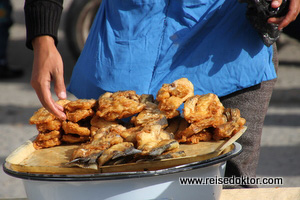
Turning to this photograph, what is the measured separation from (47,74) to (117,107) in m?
0.28

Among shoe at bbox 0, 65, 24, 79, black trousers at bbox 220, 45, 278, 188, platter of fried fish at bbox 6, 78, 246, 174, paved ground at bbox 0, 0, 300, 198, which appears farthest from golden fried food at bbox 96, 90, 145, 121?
shoe at bbox 0, 65, 24, 79

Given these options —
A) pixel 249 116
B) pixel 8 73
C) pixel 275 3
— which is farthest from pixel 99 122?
pixel 8 73

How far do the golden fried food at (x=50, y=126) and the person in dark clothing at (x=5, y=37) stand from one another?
190 inches

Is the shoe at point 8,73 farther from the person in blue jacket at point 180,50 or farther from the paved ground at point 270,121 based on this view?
the person in blue jacket at point 180,50

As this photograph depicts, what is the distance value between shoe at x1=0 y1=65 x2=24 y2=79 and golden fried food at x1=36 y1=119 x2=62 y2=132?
516cm

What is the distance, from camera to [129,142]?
5.18ft

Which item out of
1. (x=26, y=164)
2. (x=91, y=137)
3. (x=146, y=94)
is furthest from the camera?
(x=146, y=94)

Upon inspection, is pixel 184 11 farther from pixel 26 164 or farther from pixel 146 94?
pixel 26 164

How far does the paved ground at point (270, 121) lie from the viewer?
3775mm

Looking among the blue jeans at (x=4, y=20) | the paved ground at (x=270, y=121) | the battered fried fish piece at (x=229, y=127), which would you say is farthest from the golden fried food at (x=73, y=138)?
the blue jeans at (x=4, y=20)

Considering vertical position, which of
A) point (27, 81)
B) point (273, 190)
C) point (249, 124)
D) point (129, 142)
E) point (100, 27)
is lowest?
point (27, 81)

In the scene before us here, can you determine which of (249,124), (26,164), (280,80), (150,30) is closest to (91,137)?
(26,164)

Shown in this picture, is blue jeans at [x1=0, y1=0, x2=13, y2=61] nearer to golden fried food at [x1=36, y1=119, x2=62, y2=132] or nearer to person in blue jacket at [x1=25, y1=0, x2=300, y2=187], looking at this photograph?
person in blue jacket at [x1=25, y1=0, x2=300, y2=187]

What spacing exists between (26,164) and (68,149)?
0.63 feet
